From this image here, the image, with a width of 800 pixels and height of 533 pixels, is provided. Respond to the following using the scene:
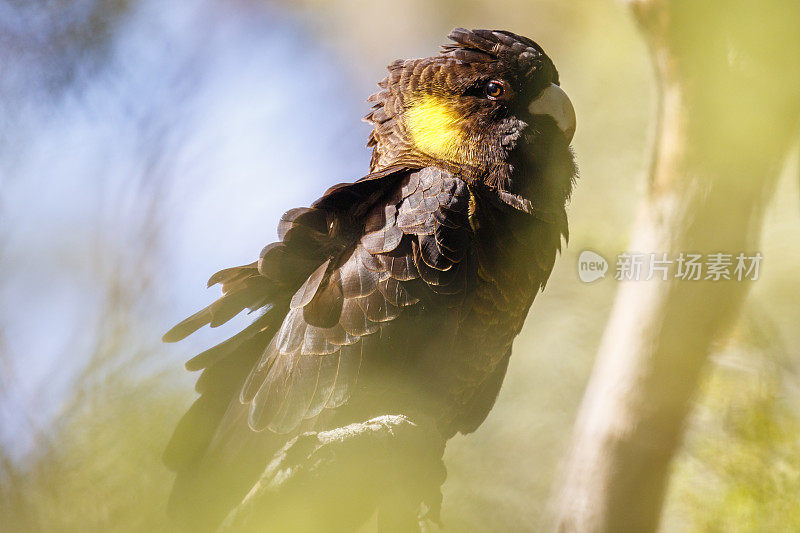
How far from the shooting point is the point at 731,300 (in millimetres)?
763

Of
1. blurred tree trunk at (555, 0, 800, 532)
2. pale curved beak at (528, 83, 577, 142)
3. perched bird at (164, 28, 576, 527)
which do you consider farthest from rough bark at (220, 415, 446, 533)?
pale curved beak at (528, 83, 577, 142)

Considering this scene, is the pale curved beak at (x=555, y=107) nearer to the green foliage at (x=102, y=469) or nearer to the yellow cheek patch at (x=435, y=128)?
the yellow cheek patch at (x=435, y=128)

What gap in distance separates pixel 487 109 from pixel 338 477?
487 millimetres

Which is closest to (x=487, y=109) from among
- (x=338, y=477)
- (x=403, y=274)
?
(x=403, y=274)

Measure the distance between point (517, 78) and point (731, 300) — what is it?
457 millimetres

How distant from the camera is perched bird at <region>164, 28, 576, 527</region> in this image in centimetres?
60

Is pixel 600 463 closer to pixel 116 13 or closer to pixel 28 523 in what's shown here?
pixel 28 523

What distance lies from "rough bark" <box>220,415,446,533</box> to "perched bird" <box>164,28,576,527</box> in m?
0.07

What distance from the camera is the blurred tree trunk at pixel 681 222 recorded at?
74 centimetres

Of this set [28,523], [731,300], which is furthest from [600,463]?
[28,523]
